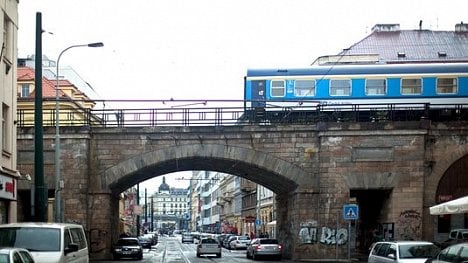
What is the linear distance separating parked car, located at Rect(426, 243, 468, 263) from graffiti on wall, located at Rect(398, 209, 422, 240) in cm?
1837

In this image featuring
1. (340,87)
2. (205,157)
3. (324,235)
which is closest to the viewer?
(324,235)

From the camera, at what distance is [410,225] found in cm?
3344

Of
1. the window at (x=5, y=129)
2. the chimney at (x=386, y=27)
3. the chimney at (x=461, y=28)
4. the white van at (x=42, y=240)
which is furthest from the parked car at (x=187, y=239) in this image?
the white van at (x=42, y=240)

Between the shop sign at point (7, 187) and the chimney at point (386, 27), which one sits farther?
the chimney at point (386, 27)

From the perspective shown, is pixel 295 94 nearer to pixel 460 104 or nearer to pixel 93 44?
pixel 460 104

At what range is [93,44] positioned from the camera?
28109 millimetres

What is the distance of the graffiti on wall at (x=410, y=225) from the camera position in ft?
109

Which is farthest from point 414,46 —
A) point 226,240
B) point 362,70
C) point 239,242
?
point 362,70

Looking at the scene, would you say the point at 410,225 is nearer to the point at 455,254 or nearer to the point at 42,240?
the point at 455,254

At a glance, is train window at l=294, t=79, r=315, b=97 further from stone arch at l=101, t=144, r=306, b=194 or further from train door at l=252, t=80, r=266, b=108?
stone arch at l=101, t=144, r=306, b=194

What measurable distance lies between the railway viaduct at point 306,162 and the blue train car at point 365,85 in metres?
4.35

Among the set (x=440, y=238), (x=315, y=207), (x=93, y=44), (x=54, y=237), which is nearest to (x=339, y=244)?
(x=315, y=207)

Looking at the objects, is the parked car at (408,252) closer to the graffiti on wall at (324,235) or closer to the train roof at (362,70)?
the graffiti on wall at (324,235)

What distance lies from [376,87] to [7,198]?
22.6 metres
